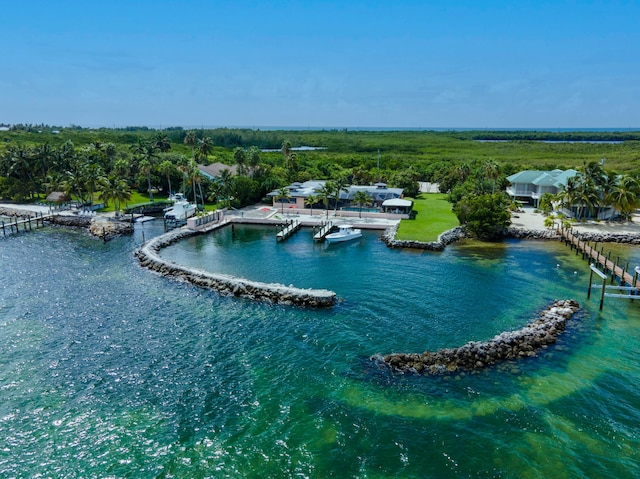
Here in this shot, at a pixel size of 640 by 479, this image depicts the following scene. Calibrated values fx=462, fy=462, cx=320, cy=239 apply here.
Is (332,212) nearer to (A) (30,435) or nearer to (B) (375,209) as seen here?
(B) (375,209)

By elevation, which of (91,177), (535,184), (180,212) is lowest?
(180,212)

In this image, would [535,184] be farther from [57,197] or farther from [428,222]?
[57,197]

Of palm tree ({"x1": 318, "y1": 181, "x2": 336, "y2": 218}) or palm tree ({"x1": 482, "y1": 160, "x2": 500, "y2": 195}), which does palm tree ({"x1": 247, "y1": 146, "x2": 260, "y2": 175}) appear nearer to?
palm tree ({"x1": 318, "y1": 181, "x2": 336, "y2": 218})

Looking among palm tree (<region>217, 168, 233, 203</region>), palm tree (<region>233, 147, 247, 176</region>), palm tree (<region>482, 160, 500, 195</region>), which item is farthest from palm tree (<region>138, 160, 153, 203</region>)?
palm tree (<region>482, 160, 500, 195</region>)

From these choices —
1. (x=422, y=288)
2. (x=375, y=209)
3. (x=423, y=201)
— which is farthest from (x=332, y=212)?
(x=422, y=288)

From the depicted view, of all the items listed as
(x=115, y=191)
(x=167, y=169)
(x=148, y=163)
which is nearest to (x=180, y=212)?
(x=115, y=191)

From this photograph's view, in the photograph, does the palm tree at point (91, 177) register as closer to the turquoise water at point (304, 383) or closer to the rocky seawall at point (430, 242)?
the turquoise water at point (304, 383)

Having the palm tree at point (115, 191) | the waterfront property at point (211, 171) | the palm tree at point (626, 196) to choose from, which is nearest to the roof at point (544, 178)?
the palm tree at point (626, 196)
